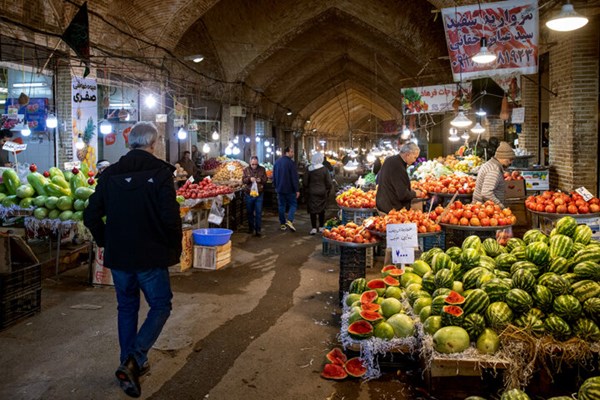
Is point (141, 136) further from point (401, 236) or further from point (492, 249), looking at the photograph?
point (492, 249)

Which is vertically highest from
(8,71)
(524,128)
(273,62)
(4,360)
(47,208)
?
(273,62)

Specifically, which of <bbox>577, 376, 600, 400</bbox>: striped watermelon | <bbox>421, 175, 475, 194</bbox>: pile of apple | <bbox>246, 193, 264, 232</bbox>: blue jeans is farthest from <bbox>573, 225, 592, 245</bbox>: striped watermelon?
<bbox>246, 193, 264, 232</bbox>: blue jeans

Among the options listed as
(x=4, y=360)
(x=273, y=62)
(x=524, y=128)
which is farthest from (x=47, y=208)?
(x=273, y=62)

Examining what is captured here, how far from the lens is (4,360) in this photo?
16.5 ft

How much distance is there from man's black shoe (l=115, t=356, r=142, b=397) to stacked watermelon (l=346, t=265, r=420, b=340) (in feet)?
5.99

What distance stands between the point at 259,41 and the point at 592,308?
19069mm

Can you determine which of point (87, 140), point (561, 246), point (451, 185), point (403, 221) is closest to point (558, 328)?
point (561, 246)

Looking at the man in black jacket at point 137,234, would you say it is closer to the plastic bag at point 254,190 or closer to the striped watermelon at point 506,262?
the striped watermelon at point 506,262

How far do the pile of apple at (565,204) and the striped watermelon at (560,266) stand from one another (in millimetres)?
3648

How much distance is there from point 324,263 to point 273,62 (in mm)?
16483

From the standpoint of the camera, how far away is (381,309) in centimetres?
482

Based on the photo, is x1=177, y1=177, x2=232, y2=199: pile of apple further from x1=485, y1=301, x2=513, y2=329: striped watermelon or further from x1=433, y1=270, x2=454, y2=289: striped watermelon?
x1=485, y1=301, x2=513, y2=329: striped watermelon

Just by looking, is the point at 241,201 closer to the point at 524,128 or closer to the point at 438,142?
the point at 524,128

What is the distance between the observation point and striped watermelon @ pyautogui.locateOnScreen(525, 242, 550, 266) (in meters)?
4.57
